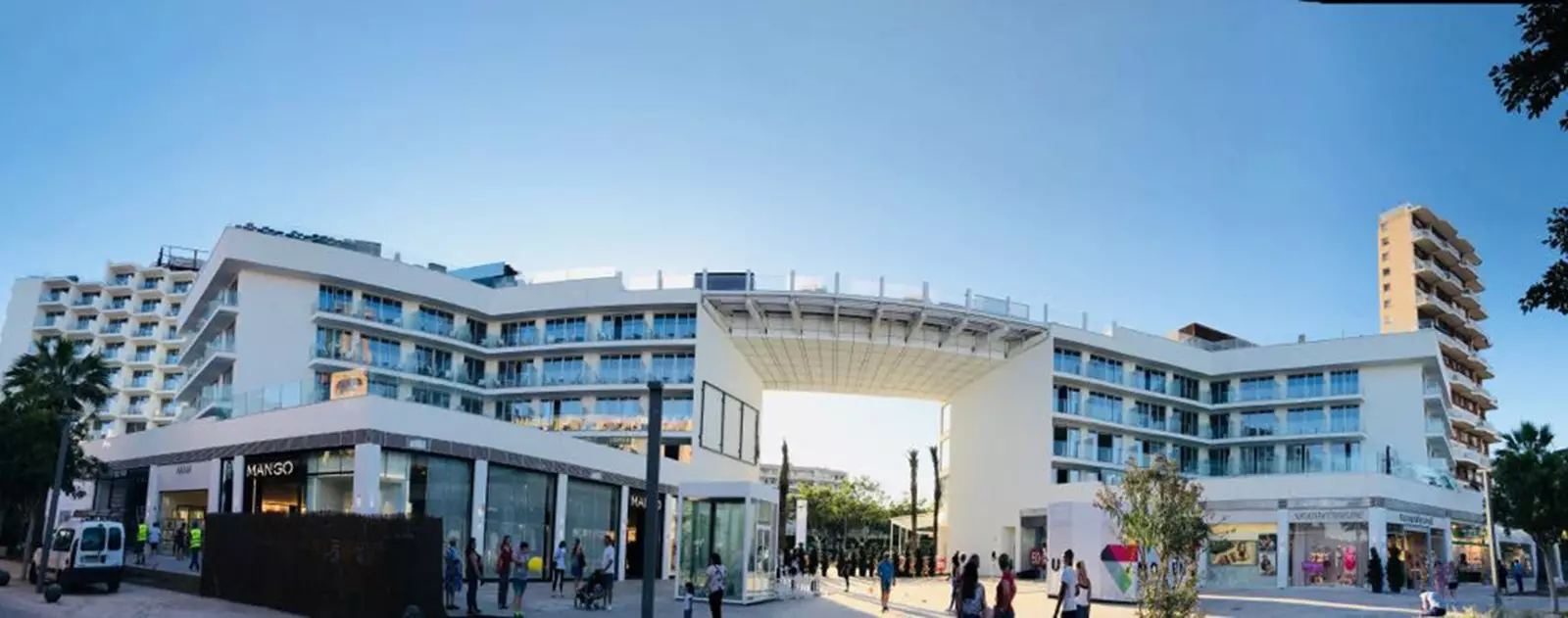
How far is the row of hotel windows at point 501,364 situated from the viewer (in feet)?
175

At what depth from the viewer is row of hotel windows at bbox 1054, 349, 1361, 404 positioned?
63281 millimetres

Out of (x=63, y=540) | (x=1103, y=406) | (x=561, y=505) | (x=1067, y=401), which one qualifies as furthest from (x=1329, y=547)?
(x=63, y=540)

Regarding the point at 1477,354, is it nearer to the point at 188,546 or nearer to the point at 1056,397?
the point at 1056,397

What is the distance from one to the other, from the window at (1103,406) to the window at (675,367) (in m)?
22.4

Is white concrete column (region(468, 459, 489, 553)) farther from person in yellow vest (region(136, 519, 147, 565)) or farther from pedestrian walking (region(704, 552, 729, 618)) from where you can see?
pedestrian walking (region(704, 552, 729, 618))

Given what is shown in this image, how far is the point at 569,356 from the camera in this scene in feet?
191

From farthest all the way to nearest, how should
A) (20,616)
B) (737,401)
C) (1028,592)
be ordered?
(737,401) < (1028,592) < (20,616)

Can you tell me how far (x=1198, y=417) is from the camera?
231 ft

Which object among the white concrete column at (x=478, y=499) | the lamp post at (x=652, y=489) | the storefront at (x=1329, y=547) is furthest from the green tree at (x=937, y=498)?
the lamp post at (x=652, y=489)

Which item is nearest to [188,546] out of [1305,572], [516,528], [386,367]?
[516,528]

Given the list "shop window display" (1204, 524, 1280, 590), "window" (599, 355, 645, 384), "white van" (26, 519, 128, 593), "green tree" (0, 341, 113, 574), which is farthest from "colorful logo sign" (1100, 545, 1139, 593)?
"green tree" (0, 341, 113, 574)

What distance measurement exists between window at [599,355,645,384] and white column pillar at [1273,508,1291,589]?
2842 cm

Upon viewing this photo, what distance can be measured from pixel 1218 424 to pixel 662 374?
34.9 m

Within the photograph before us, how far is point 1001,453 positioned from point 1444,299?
46.0m
